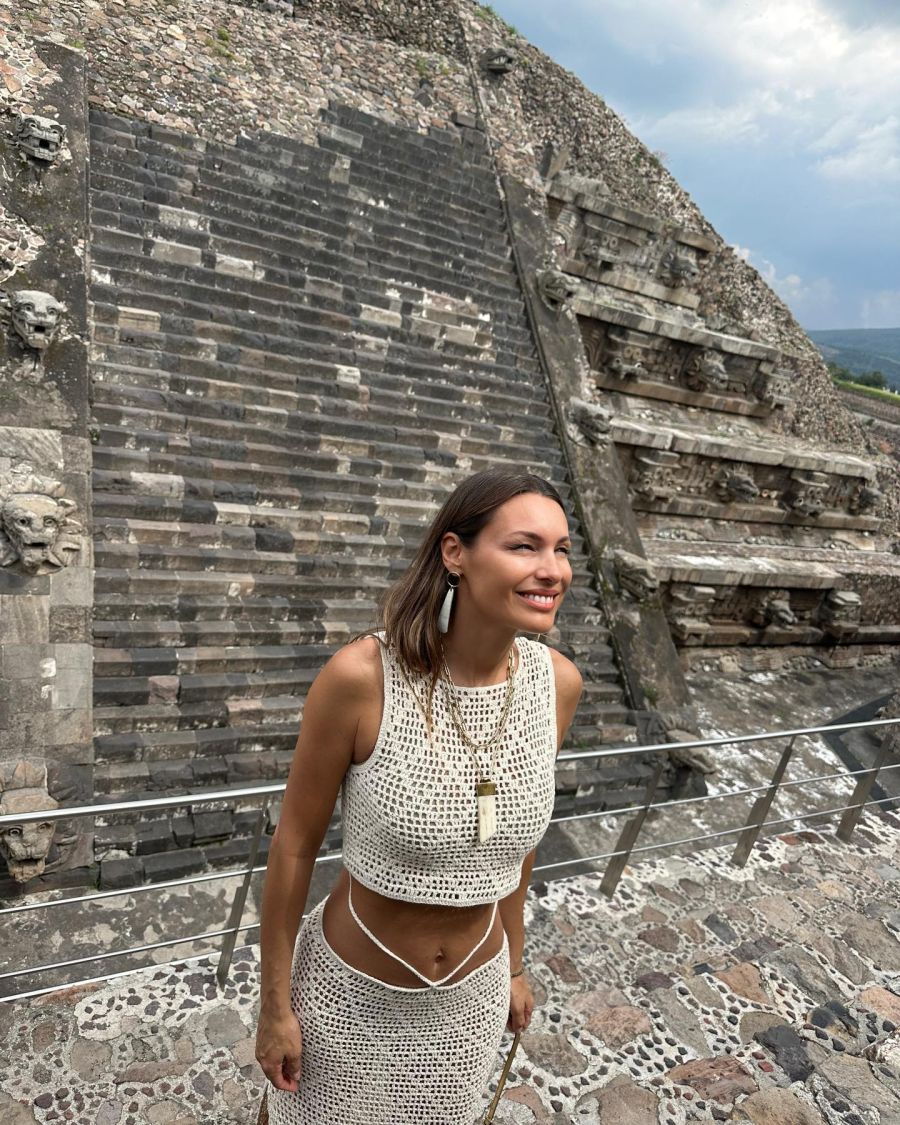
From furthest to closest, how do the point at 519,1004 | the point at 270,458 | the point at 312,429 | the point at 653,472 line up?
1. the point at 653,472
2. the point at 312,429
3. the point at 270,458
4. the point at 519,1004

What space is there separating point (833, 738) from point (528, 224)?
8.03 m

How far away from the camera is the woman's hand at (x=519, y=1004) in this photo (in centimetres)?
204

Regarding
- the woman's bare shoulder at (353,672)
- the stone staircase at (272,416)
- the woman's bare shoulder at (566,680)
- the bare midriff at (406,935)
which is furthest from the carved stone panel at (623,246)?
the bare midriff at (406,935)

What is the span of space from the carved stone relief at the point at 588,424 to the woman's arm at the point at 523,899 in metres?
7.79

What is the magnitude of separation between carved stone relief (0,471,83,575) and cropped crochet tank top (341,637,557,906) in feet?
14.2

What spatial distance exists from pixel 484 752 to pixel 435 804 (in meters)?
0.16

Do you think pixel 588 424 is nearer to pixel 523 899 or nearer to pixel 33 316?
pixel 33 316

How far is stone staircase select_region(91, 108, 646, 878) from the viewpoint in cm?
603

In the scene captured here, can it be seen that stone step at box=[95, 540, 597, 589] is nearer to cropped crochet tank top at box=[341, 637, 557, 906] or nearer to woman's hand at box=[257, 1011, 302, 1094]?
woman's hand at box=[257, 1011, 302, 1094]

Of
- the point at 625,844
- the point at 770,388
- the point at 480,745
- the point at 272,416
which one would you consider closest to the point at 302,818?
the point at 480,745

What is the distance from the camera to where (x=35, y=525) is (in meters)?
5.19

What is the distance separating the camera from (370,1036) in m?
1.73

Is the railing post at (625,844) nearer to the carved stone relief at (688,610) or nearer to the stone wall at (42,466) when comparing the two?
the stone wall at (42,466)

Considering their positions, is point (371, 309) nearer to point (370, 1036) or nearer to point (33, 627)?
point (33, 627)
